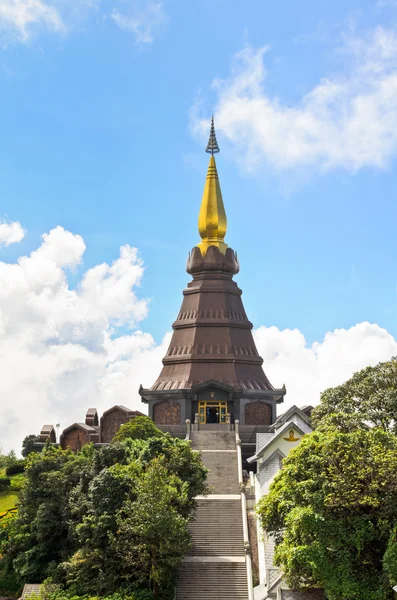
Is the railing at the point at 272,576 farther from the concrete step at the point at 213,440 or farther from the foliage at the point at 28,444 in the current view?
the foliage at the point at 28,444

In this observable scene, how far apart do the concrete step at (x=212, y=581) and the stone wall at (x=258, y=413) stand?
19250mm

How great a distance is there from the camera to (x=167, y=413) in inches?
2013

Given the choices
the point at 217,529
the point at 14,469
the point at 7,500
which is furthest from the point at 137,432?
the point at 14,469

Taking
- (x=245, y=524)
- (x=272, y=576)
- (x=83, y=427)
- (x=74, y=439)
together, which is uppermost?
(x=83, y=427)

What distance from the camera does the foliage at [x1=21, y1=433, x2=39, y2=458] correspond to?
4962 cm

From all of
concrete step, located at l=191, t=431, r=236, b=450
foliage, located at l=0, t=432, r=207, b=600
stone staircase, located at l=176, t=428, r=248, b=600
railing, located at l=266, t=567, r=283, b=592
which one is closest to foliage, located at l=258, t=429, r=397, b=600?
railing, located at l=266, t=567, r=283, b=592

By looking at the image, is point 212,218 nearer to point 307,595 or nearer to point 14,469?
point 14,469

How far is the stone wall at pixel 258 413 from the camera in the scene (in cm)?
5069

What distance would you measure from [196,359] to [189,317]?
13.1 ft

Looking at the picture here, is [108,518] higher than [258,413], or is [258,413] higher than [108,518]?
[258,413]

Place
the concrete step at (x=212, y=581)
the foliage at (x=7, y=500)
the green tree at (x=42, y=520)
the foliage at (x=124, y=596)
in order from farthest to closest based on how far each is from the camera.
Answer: the foliage at (x=7, y=500), the green tree at (x=42, y=520), the concrete step at (x=212, y=581), the foliage at (x=124, y=596)

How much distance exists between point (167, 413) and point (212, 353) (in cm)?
517

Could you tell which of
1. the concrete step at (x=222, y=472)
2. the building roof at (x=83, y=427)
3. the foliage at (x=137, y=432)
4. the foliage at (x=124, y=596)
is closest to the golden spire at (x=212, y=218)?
the building roof at (x=83, y=427)

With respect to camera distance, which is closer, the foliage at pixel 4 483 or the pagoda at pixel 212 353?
the foliage at pixel 4 483
